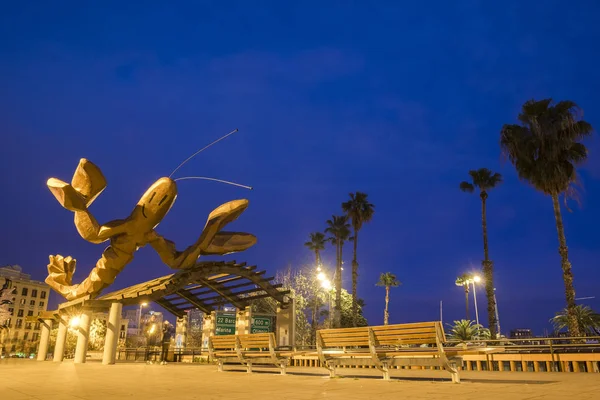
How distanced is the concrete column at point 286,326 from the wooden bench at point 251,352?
8.80 metres

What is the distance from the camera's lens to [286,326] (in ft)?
72.7

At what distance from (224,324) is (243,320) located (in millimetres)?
1363

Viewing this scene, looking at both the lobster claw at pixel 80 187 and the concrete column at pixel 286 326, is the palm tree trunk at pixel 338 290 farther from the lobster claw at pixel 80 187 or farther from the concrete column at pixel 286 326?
the lobster claw at pixel 80 187

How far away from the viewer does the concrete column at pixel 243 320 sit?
22094 millimetres

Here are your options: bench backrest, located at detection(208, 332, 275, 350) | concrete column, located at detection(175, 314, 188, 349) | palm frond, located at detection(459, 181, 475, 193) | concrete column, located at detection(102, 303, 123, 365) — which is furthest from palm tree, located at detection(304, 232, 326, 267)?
bench backrest, located at detection(208, 332, 275, 350)

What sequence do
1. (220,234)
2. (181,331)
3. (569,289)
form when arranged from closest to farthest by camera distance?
(220,234)
(569,289)
(181,331)

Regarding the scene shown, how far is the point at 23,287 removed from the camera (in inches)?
4063

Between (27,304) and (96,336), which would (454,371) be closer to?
(96,336)

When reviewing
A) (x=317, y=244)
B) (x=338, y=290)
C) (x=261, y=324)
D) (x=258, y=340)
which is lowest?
(x=258, y=340)

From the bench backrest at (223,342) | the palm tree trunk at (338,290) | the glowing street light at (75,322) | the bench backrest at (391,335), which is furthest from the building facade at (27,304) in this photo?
the bench backrest at (391,335)

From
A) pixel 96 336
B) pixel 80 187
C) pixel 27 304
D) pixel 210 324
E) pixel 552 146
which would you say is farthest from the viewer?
pixel 27 304

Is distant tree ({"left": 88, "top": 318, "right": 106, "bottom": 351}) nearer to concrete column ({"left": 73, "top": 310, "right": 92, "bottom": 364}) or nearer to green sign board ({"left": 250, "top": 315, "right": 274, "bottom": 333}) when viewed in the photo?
green sign board ({"left": 250, "top": 315, "right": 274, "bottom": 333})

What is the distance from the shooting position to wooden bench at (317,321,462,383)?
7445 mm

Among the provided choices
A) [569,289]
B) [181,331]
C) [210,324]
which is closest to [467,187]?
[569,289]
